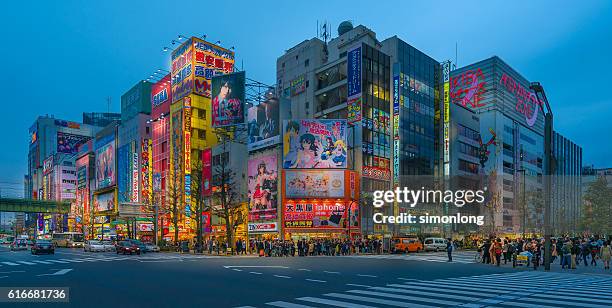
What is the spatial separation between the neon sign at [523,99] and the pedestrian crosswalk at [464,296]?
85.8 metres

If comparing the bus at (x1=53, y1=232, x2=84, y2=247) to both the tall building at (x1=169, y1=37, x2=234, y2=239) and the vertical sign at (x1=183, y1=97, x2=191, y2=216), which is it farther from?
the vertical sign at (x1=183, y1=97, x2=191, y2=216)

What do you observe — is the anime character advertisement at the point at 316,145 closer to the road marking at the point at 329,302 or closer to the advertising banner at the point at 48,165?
the road marking at the point at 329,302

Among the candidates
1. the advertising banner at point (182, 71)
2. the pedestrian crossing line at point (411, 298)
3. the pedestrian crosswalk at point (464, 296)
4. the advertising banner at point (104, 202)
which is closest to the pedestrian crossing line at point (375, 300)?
the pedestrian crosswalk at point (464, 296)

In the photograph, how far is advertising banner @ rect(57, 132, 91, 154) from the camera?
157 meters

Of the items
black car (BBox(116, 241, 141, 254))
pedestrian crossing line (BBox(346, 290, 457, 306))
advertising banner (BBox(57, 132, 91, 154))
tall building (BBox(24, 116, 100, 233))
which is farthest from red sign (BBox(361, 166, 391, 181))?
advertising banner (BBox(57, 132, 91, 154))

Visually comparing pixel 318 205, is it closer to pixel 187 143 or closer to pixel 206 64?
pixel 187 143

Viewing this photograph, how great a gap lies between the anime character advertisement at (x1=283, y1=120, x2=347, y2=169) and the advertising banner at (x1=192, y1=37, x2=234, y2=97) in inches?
1001

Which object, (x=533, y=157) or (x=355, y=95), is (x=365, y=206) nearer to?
(x=355, y=95)

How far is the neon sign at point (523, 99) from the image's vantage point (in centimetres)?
9606

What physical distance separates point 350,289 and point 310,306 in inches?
148

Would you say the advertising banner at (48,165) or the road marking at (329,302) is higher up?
the advertising banner at (48,165)

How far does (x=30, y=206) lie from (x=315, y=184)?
227 feet

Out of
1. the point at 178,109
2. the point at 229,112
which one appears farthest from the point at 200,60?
the point at 229,112

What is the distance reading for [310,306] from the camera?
11.5 m
